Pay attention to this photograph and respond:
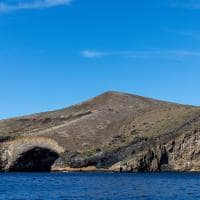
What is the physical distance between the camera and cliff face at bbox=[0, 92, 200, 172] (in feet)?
494

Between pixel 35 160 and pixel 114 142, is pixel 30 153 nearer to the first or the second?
pixel 35 160

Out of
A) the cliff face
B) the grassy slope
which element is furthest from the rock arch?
the grassy slope

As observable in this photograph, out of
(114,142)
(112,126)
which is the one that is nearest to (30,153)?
(114,142)

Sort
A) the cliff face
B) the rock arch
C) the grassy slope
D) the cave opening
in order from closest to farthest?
the cliff face → the grassy slope → the rock arch → the cave opening

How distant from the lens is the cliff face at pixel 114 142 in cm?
15062

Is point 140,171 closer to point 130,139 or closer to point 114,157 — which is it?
point 114,157

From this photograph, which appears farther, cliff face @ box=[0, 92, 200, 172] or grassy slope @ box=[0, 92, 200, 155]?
grassy slope @ box=[0, 92, 200, 155]

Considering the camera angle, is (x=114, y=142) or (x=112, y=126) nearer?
(x=114, y=142)

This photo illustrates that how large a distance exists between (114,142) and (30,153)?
2258cm

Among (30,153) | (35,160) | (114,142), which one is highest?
(114,142)

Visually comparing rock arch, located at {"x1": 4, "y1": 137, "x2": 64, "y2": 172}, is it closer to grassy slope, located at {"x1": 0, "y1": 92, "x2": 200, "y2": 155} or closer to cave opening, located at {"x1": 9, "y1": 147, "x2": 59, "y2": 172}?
cave opening, located at {"x1": 9, "y1": 147, "x2": 59, "y2": 172}

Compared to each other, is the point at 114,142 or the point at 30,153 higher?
the point at 114,142

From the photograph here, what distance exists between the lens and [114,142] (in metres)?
170

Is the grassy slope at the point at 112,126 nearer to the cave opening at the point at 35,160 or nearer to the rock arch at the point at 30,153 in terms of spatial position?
the rock arch at the point at 30,153
